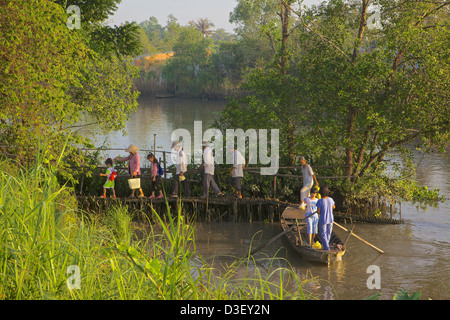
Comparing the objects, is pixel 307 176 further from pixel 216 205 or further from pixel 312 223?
pixel 216 205

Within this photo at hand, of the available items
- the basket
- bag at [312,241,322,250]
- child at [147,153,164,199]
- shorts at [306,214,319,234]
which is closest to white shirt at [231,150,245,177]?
child at [147,153,164,199]

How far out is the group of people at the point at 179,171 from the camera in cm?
1438

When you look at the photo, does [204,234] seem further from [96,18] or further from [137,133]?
[137,133]

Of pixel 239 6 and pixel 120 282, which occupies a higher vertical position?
pixel 239 6

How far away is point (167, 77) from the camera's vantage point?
57.6 m

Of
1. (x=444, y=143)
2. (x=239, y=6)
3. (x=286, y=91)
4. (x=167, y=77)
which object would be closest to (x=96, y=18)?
(x=286, y=91)

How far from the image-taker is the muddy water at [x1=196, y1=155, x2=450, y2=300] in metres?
10.4

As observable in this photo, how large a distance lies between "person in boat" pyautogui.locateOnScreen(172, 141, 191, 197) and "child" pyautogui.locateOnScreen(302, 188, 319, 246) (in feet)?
13.6

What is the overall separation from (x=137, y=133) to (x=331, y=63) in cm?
1988

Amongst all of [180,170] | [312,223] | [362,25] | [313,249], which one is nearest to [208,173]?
[180,170]

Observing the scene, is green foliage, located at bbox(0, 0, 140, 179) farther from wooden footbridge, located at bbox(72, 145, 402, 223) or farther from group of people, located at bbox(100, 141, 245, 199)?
wooden footbridge, located at bbox(72, 145, 402, 223)

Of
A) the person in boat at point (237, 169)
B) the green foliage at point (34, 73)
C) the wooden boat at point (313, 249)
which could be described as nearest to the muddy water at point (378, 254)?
the wooden boat at point (313, 249)

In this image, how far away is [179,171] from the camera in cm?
1477

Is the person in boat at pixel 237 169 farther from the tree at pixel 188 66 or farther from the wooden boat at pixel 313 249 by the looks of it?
the tree at pixel 188 66
